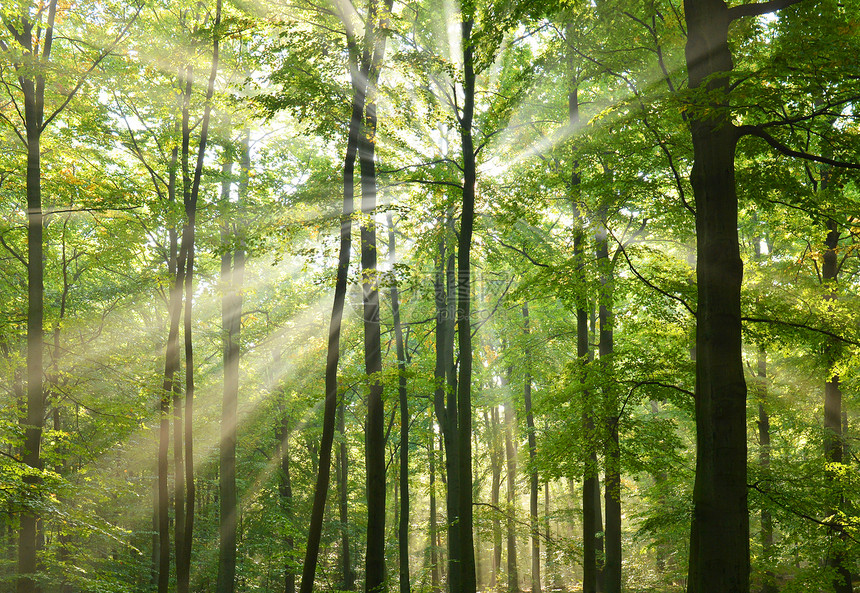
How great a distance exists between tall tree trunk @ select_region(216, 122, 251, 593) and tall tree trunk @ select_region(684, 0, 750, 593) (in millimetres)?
10264

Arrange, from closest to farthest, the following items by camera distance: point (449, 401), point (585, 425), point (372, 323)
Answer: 1. point (585, 425)
2. point (372, 323)
3. point (449, 401)

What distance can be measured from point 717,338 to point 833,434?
6225mm

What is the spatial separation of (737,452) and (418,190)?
834cm

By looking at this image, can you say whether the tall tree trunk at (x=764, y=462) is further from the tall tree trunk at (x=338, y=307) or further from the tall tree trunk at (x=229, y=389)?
the tall tree trunk at (x=229, y=389)

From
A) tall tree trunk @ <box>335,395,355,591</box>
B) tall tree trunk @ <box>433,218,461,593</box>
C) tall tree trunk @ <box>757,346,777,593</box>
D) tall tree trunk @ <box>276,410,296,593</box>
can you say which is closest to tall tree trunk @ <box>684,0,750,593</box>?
tall tree trunk @ <box>757,346,777,593</box>

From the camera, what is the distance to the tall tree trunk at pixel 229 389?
13523mm

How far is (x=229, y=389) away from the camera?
14.5m

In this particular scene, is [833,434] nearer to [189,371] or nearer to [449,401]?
[449,401]

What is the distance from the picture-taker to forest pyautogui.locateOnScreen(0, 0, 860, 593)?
578 centimetres

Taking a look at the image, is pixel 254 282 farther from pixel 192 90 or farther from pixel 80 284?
pixel 192 90

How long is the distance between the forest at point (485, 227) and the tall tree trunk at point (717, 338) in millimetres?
26

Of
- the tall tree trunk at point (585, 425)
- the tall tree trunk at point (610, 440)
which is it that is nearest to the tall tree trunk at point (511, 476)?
the tall tree trunk at point (610, 440)

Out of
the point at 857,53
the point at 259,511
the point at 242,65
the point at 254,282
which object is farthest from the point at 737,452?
the point at 259,511

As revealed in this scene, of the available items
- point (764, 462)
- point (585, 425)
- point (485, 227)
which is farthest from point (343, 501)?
point (764, 462)
